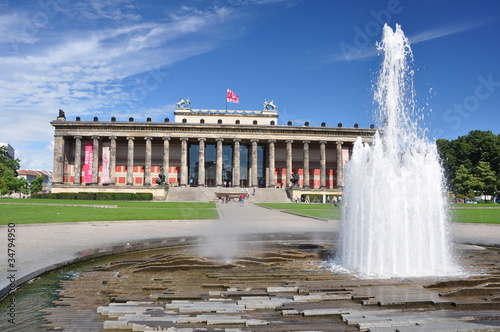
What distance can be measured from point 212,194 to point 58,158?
1218 inches

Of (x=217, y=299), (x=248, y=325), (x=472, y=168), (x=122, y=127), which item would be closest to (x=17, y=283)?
(x=217, y=299)

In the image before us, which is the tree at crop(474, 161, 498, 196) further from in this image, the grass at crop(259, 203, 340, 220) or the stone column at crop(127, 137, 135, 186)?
the stone column at crop(127, 137, 135, 186)

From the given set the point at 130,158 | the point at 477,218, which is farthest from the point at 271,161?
the point at 477,218

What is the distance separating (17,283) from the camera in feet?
25.3

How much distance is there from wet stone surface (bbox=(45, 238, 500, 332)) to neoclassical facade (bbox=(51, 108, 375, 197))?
200ft

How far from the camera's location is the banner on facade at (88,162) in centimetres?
6981

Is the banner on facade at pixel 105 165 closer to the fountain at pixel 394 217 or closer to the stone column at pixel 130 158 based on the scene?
the stone column at pixel 130 158

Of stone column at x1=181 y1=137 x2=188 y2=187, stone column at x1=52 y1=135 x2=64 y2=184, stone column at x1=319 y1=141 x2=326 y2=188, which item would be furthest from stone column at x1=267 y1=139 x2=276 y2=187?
stone column at x1=52 y1=135 x2=64 y2=184

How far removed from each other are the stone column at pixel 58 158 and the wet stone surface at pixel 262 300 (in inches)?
2752

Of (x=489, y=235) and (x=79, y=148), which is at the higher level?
(x=79, y=148)

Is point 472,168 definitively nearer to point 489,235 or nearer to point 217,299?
point 489,235

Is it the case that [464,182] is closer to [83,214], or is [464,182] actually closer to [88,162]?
[83,214]

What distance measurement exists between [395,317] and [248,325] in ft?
7.45

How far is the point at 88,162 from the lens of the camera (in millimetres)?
69812
